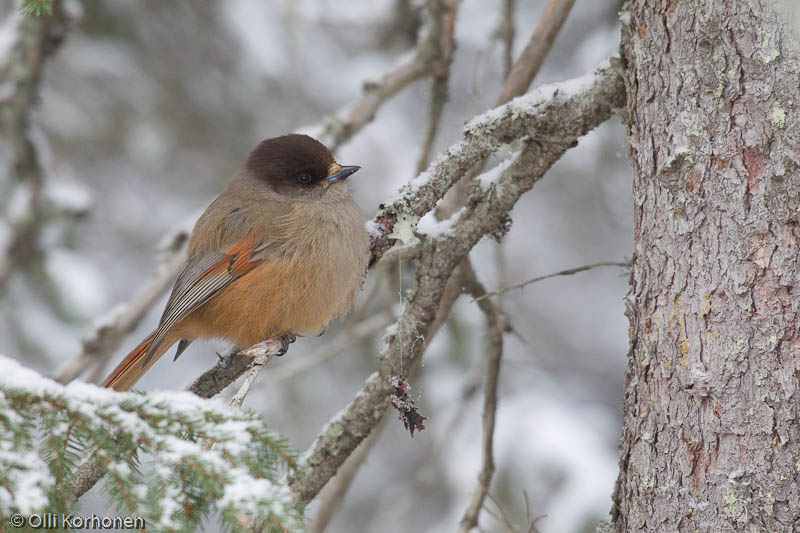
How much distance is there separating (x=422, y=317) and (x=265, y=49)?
12.4ft

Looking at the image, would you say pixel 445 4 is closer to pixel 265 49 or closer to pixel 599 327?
pixel 265 49

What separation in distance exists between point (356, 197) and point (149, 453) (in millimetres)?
4470

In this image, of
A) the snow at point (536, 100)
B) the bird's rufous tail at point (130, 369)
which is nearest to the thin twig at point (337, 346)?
the bird's rufous tail at point (130, 369)

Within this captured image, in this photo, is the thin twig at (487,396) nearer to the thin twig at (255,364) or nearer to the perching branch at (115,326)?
the thin twig at (255,364)

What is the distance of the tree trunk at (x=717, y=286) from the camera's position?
79.5 inches

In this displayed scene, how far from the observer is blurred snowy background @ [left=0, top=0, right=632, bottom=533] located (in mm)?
4594

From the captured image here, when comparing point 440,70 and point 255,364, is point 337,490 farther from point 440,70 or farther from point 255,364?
point 440,70

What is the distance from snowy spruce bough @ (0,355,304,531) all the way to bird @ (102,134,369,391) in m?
1.36

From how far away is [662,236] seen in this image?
2.26 metres

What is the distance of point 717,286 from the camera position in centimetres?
212

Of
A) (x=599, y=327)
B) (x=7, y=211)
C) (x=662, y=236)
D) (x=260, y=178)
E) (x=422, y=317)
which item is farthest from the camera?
(x=599, y=327)

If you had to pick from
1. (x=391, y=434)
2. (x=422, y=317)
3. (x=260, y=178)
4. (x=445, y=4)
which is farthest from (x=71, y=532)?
(x=391, y=434)

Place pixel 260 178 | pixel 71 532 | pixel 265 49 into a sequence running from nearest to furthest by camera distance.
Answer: pixel 71 532, pixel 260 178, pixel 265 49

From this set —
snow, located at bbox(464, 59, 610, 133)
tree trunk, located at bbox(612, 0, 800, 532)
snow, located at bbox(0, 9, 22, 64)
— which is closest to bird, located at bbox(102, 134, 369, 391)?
snow, located at bbox(464, 59, 610, 133)
